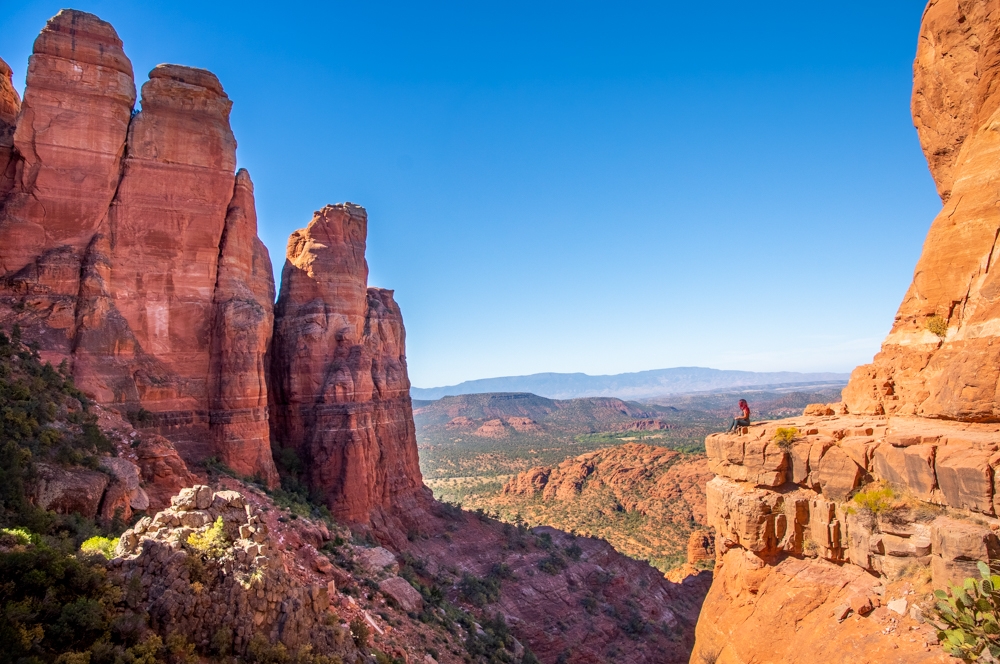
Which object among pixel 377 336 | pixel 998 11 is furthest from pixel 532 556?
pixel 998 11

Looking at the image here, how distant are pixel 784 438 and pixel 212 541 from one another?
1176 centimetres

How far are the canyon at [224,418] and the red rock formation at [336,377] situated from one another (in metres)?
0.13

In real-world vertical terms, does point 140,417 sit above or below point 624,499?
above

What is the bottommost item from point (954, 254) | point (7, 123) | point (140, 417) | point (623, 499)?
point (623, 499)

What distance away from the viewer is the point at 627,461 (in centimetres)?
6831

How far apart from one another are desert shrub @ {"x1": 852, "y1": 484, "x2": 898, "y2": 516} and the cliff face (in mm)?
23997

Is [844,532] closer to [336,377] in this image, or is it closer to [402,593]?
[402,593]

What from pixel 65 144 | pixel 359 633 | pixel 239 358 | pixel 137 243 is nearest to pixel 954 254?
pixel 359 633

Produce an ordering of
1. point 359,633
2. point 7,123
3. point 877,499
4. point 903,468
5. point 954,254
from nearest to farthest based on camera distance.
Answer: point 903,468 → point 877,499 → point 954,254 → point 359,633 → point 7,123

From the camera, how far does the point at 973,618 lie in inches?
315

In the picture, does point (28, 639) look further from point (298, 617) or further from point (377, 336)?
point (377, 336)

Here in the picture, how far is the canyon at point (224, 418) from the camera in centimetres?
1130

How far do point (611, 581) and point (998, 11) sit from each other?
32731mm

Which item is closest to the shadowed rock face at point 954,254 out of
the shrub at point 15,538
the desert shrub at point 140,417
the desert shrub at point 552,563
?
the shrub at point 15,538
